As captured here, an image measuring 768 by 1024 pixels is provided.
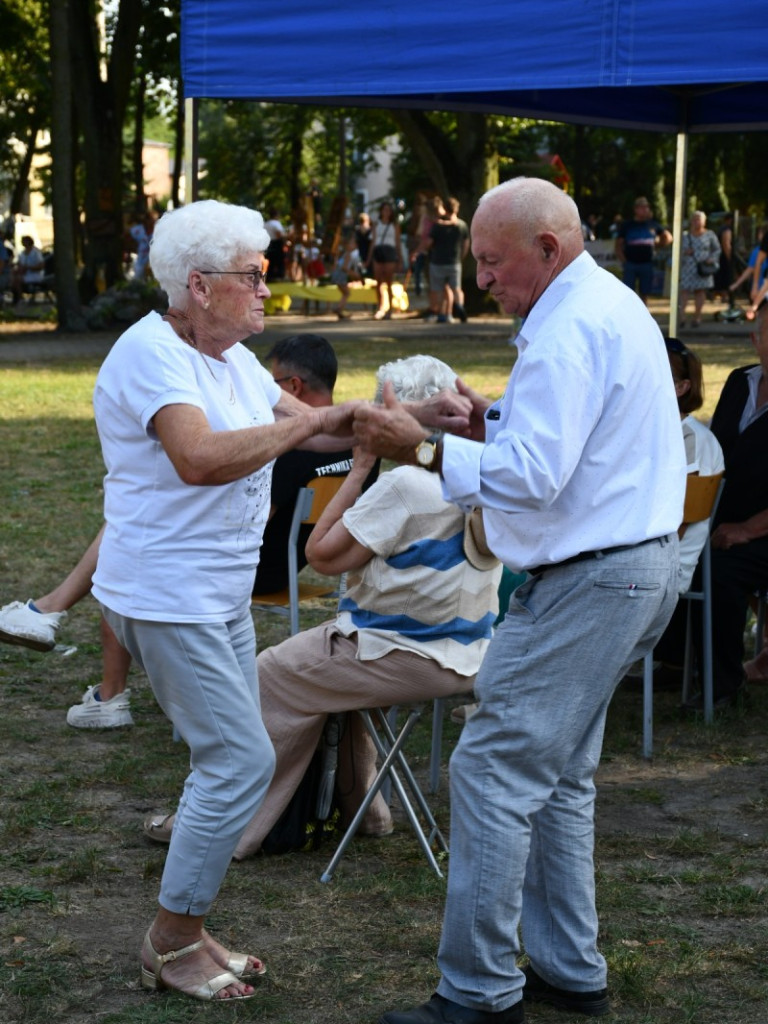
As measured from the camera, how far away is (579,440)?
2824mm

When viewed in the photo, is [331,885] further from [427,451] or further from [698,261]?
[698,261]

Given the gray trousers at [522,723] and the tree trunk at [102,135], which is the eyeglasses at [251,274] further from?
the tree trunk at [102,135]

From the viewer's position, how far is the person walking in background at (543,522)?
2.84 meters

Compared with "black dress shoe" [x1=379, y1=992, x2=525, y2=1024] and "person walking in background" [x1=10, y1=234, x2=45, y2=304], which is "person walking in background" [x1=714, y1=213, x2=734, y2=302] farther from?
"black dress shoe" [x1=379, y1=992, x2=525, y2=1024]

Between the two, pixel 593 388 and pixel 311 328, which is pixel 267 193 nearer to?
pixel 311 328

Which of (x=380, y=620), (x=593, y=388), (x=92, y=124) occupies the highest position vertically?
(x=92, y=124)

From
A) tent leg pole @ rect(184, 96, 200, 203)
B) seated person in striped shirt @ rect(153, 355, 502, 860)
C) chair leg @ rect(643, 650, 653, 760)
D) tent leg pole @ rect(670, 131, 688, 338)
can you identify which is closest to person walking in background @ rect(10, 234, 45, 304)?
tent leg pole @ rect(670, 131, 688, 338)

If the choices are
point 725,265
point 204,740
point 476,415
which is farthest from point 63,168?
point 204,740

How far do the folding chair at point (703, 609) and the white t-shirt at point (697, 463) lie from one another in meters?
0.06

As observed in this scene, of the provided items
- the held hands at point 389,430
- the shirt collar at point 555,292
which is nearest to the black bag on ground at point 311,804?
the held hands at point 389,430

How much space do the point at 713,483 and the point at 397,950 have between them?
239 cm

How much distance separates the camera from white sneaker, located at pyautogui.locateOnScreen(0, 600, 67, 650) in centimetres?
516

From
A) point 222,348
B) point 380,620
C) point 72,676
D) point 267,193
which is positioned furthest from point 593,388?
point 267,193

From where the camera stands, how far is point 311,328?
75.0ft
